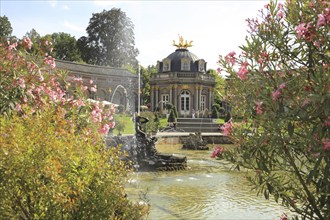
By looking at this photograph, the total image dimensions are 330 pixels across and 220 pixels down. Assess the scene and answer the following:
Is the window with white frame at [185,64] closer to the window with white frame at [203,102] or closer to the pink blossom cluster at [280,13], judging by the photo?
the window with white frame at [203,102]

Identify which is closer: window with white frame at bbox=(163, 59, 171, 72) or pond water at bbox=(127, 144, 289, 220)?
pond water at bbox=(127, 144, 289, 220)

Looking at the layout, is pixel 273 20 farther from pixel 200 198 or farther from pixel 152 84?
pixel 152 84

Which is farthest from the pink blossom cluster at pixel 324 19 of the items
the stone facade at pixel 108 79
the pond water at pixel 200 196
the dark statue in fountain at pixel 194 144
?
the stone facade at pixel 108 79

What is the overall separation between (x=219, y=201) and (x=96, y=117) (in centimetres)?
409

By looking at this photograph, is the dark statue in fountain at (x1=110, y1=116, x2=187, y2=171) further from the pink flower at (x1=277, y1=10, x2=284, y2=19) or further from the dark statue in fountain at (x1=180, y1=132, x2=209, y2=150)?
the pink flower at (x1=277, y1=10, x2=284, y2=19)

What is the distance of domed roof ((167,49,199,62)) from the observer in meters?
52.1

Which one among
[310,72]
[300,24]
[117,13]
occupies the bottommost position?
[310,72]

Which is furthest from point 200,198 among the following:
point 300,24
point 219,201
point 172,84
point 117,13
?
point 117,13

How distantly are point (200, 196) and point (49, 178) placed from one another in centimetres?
650

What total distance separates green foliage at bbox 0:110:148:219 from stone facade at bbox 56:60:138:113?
42018mm

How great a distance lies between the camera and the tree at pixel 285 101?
8.98 feet

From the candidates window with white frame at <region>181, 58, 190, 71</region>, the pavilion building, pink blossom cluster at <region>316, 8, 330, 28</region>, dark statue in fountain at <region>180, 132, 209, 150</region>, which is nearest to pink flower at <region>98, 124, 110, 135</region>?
pink blossom cluster at <region>316, 8, 330, 28</region>

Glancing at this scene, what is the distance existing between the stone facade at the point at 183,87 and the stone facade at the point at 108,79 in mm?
4261

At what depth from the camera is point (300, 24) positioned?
307cm
